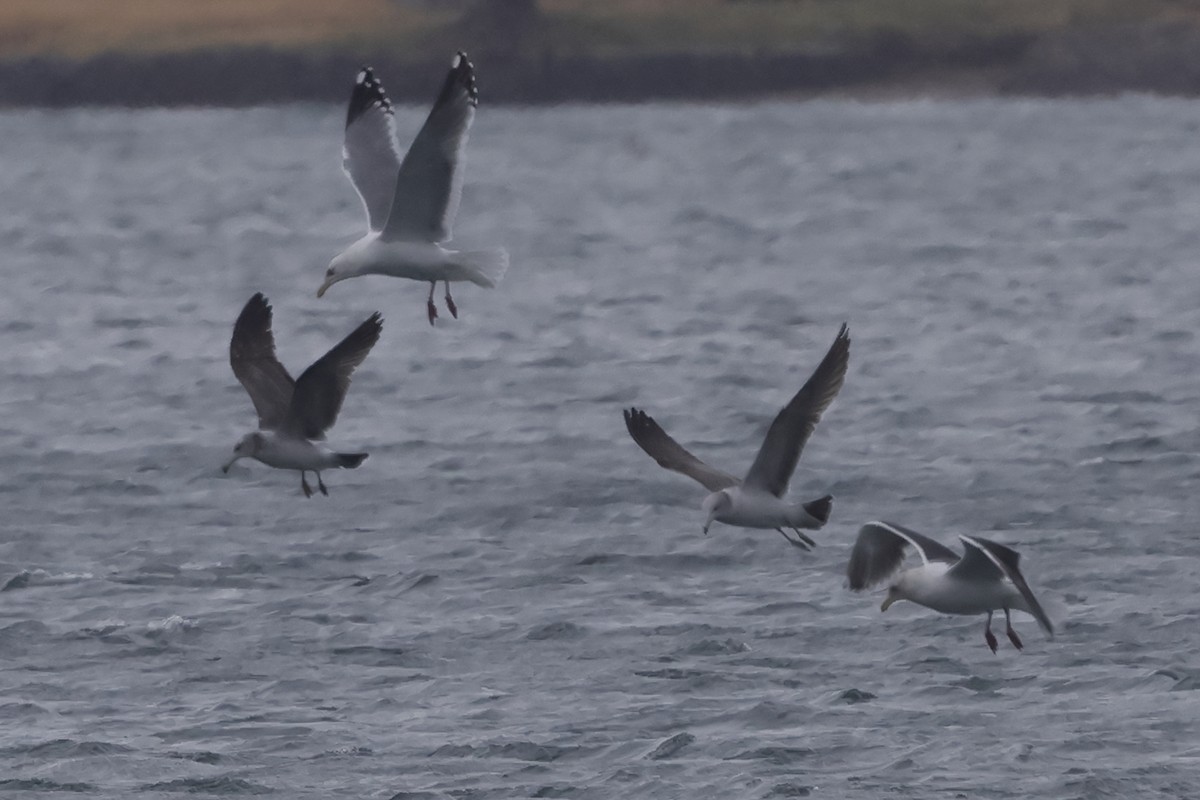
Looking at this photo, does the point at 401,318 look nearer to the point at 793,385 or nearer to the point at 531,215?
the point at 793,385

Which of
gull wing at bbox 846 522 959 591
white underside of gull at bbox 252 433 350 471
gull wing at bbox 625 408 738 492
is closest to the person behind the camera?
gull wing at bbox 846 522 959 591

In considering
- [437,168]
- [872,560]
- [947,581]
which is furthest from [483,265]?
[947,581]

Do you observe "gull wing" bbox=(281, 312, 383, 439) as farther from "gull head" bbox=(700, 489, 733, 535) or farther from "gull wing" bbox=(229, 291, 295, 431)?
"gull head" bbox=(700, 489, 733, 535)

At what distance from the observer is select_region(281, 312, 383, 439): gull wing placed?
12.0 m

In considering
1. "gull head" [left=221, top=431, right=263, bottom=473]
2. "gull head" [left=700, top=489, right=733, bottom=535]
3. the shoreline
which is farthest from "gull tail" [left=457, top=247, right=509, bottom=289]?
the shoreline

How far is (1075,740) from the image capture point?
11859mm

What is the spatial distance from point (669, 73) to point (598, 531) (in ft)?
167

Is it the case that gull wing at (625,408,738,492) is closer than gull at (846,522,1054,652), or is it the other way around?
gull at (846,522,1054,652)

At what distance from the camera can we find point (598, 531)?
16516 mm

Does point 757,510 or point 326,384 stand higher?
point 326,384

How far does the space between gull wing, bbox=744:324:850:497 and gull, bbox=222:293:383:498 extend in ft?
6.26

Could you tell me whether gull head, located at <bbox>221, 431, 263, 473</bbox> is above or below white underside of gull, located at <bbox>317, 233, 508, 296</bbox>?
below

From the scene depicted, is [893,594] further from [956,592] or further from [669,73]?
[669,73]

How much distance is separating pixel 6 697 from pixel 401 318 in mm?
16245
